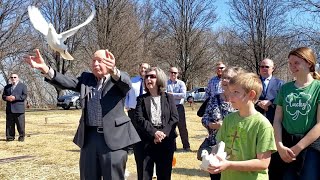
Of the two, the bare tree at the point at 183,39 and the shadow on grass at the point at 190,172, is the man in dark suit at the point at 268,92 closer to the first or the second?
the shadow on grass at the point at 190,172

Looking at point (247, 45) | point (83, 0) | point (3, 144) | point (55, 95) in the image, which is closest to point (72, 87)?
point (3, 144)

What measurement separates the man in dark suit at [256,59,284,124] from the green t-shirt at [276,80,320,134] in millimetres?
1407

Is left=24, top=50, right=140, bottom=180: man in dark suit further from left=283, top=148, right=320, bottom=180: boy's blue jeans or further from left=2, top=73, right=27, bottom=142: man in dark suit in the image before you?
left=2, top=73, right=27, bottom=142: man in dark suit

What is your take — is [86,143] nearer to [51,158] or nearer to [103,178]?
[103,178]

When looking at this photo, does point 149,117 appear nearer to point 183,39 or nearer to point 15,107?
point 15,107

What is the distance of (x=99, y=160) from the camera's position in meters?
4.11

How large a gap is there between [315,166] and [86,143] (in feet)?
7.11

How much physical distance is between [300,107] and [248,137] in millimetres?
1157

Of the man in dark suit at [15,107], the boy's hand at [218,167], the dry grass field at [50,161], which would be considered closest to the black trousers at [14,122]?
the man in dark suit at [15,107]

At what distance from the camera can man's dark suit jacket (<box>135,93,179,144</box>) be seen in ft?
16.3

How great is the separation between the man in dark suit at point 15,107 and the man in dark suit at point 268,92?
8.21 meters

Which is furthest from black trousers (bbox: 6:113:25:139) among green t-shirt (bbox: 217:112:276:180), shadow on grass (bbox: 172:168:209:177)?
green t-shirt (bbox: 217:112:276:180)

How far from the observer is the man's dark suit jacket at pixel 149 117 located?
497cm

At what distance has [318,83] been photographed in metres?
3.99
